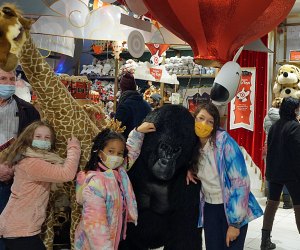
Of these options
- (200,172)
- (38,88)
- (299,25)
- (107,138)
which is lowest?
(200,172)

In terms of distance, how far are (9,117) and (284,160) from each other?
2193 millimetres

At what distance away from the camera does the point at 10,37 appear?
1.63 m

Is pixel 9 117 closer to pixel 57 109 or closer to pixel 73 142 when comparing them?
pixel 57 109

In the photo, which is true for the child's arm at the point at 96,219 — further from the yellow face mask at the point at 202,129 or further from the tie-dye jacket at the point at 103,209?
the yellow face mask at the point at 202,129

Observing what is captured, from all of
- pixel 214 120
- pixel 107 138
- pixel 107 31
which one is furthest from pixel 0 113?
pixel 107 31

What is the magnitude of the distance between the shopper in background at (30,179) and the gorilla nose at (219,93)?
0.72m

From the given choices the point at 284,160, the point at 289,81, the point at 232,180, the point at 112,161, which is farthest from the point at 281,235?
the point at 112,161

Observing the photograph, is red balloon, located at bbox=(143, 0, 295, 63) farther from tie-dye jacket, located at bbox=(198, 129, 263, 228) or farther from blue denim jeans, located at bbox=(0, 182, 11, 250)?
blue denim jeans, located at bbox=(0, 182, 11, 250)

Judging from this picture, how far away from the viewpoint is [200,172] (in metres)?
1.93

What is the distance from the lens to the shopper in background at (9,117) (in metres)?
1.94

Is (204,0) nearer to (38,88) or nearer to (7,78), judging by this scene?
(38,88)

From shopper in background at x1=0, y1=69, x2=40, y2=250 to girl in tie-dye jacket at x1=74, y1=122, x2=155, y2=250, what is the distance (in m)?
0.46

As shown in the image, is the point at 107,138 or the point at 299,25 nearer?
the point at 107,138

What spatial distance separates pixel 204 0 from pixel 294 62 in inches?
158
